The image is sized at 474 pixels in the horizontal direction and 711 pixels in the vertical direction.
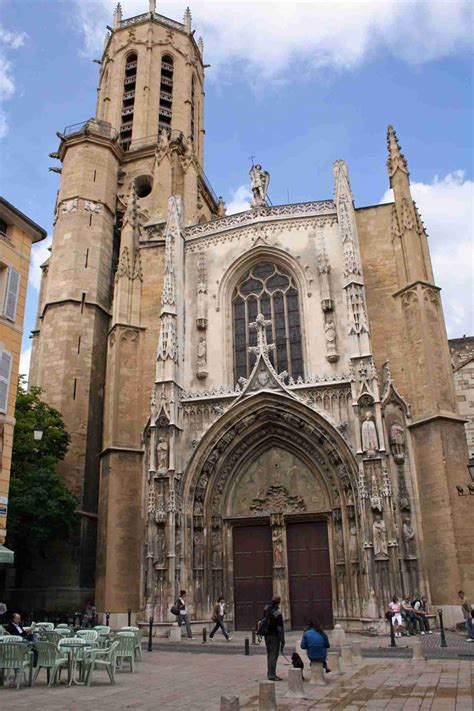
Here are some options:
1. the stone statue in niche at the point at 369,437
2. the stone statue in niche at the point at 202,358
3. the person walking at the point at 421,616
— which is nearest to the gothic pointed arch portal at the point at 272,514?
the stone statue in niche at the point at 369,437

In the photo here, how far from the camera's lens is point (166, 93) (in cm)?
3831

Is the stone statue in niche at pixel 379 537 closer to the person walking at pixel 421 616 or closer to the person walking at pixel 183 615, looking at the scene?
the person walking at pixel 421 616

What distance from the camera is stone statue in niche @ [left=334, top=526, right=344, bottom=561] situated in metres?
19.3

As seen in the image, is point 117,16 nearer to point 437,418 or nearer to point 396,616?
point 437,418

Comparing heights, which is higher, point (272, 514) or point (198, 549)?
point (272, 514)

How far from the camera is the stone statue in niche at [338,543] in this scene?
19.3m

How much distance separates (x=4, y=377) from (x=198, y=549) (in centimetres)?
885

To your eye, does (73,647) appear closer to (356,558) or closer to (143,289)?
(356,558)

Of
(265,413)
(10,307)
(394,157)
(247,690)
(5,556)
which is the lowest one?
(247,690)

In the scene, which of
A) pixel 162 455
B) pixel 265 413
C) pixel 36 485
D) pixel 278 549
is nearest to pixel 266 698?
pixel 278 549

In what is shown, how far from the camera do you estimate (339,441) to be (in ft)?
64.0

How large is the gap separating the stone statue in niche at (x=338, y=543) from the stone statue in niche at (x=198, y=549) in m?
4.23

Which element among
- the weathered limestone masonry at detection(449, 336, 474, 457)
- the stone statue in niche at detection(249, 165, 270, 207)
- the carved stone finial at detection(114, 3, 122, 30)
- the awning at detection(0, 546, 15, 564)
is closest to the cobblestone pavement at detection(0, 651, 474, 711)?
the awning at detection(0, 546, 15, 564)

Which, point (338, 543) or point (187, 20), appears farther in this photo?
point (187, 20)
